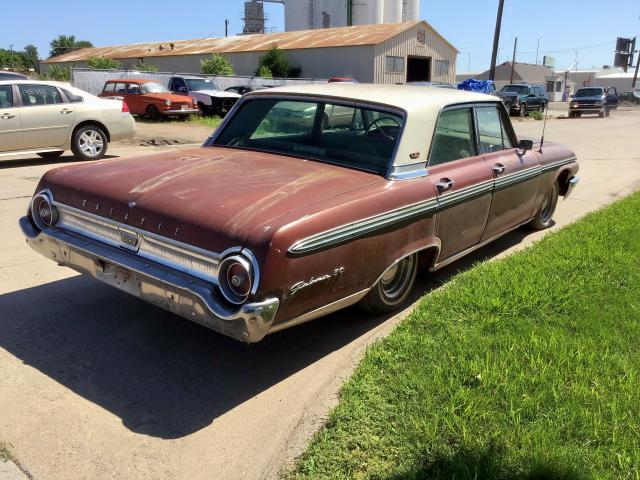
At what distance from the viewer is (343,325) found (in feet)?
13.7

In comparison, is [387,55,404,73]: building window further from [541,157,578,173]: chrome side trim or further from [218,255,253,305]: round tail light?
[218,255,253,305]: round tail light

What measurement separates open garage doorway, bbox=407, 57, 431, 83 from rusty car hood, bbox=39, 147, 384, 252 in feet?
127

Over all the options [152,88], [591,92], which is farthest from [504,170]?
[591,92]

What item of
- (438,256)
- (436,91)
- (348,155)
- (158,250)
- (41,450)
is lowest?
(41,450)

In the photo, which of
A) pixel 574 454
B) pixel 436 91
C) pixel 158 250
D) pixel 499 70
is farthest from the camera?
pixel 499 70

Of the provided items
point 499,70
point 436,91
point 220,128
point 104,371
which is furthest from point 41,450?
point 499,70

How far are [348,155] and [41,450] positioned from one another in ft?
8.41

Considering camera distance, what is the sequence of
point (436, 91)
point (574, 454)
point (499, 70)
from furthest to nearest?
1. point (499, 70)
2. point (436, 91)
3. point (574, 454)

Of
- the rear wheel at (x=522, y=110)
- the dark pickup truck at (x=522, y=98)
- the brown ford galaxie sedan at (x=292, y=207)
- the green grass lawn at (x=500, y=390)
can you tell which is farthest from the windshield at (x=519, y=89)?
the green grass lawn at (x=500, y=390)

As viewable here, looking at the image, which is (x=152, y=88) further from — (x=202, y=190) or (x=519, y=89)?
(x=519, y=89)

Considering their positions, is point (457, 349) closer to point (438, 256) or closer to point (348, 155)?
point (438, 256)

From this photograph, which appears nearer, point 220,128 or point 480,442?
point 480,442

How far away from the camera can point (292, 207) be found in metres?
3.17

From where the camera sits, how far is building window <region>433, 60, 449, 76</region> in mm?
41531
